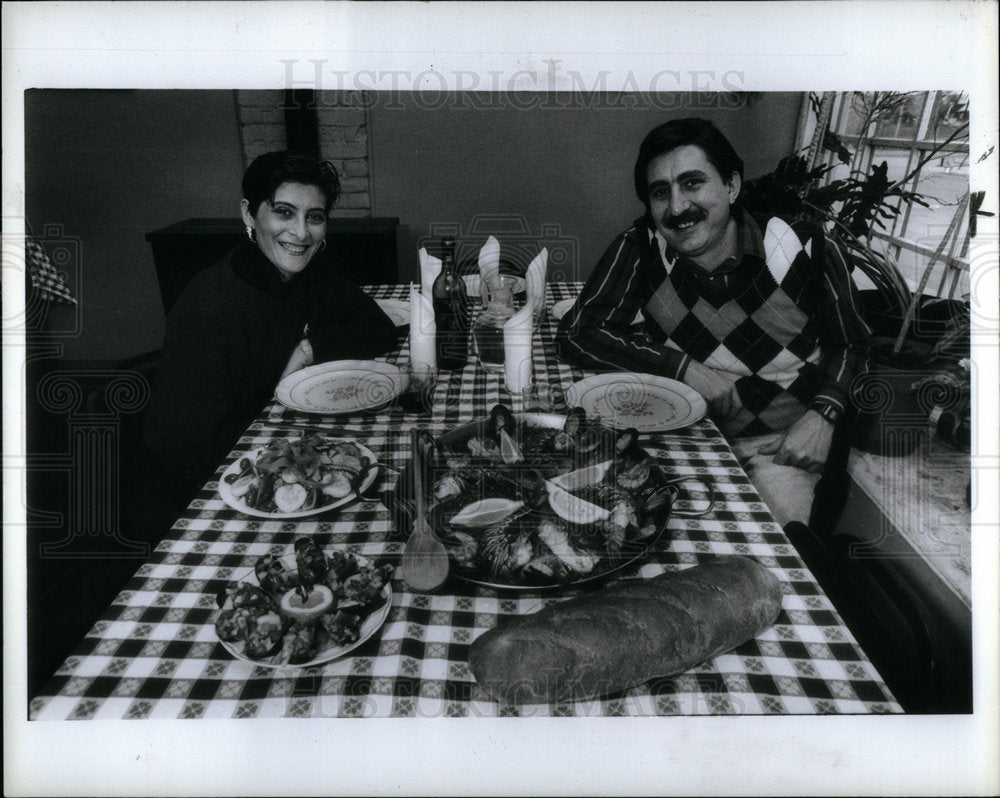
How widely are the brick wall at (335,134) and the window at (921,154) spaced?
629mm

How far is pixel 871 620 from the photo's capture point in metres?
0.62

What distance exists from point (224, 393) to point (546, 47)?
0.66 metres

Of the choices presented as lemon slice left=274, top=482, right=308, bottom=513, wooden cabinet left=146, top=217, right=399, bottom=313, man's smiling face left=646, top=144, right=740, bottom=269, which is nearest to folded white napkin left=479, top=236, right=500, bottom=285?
wooden cabinet left=146, top=217, right=399, bottom=313

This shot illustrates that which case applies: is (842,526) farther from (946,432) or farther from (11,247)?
(11,247)

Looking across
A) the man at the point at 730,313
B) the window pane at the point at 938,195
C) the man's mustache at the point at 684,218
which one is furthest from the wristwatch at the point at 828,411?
the man's mustache at the point at 684,218

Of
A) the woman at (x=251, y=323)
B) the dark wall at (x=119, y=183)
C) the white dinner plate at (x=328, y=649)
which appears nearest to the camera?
the white dinner plate at (x=328, y=649)

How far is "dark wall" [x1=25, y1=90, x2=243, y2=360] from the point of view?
2.47ft

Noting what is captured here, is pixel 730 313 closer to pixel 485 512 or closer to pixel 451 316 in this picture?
pixel 451 316

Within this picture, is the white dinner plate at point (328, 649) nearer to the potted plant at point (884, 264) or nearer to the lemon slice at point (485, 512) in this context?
the lemon slice at point (485, 512)

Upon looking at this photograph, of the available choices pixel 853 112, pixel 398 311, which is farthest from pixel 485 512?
pixel 853 112

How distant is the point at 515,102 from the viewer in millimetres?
797

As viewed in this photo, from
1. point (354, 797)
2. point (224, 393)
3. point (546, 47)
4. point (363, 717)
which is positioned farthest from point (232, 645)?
point (546, 47)

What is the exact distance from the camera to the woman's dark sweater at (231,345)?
85 centimetres

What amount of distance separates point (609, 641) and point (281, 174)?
75cm
